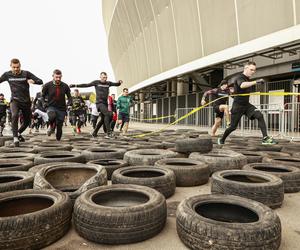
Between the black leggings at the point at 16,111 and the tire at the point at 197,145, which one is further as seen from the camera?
the black leggings at the point at 16,111

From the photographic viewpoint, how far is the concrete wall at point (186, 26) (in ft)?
39.9

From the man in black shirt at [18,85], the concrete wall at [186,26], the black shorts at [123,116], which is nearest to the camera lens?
the man in black shirt at [18,85]

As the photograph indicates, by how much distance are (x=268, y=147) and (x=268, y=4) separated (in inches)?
354

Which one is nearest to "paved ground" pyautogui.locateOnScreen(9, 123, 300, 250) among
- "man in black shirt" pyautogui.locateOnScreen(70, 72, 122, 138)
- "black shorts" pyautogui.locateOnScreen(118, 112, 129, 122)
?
"man in black shirt" pyautogui.locateOnScreen(70, 72, 122, 138)

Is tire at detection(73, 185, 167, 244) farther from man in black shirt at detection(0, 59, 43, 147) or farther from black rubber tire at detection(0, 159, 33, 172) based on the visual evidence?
man in black shirt at detection(0, 59, 43, 147)

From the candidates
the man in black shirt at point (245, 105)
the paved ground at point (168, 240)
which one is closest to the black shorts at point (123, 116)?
the man in black shirt at point (245, 105)

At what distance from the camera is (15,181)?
114 inches

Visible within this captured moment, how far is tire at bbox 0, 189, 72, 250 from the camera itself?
1.78 m

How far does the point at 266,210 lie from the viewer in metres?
2.02

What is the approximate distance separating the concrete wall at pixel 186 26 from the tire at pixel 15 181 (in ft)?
38.5

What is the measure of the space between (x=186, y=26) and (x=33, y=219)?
19.4 m

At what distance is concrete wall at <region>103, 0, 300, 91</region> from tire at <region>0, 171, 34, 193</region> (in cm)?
1174

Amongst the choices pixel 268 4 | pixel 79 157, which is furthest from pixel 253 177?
pixel 268 4

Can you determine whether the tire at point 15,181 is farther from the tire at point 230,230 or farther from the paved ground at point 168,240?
the tire at point 230,230
